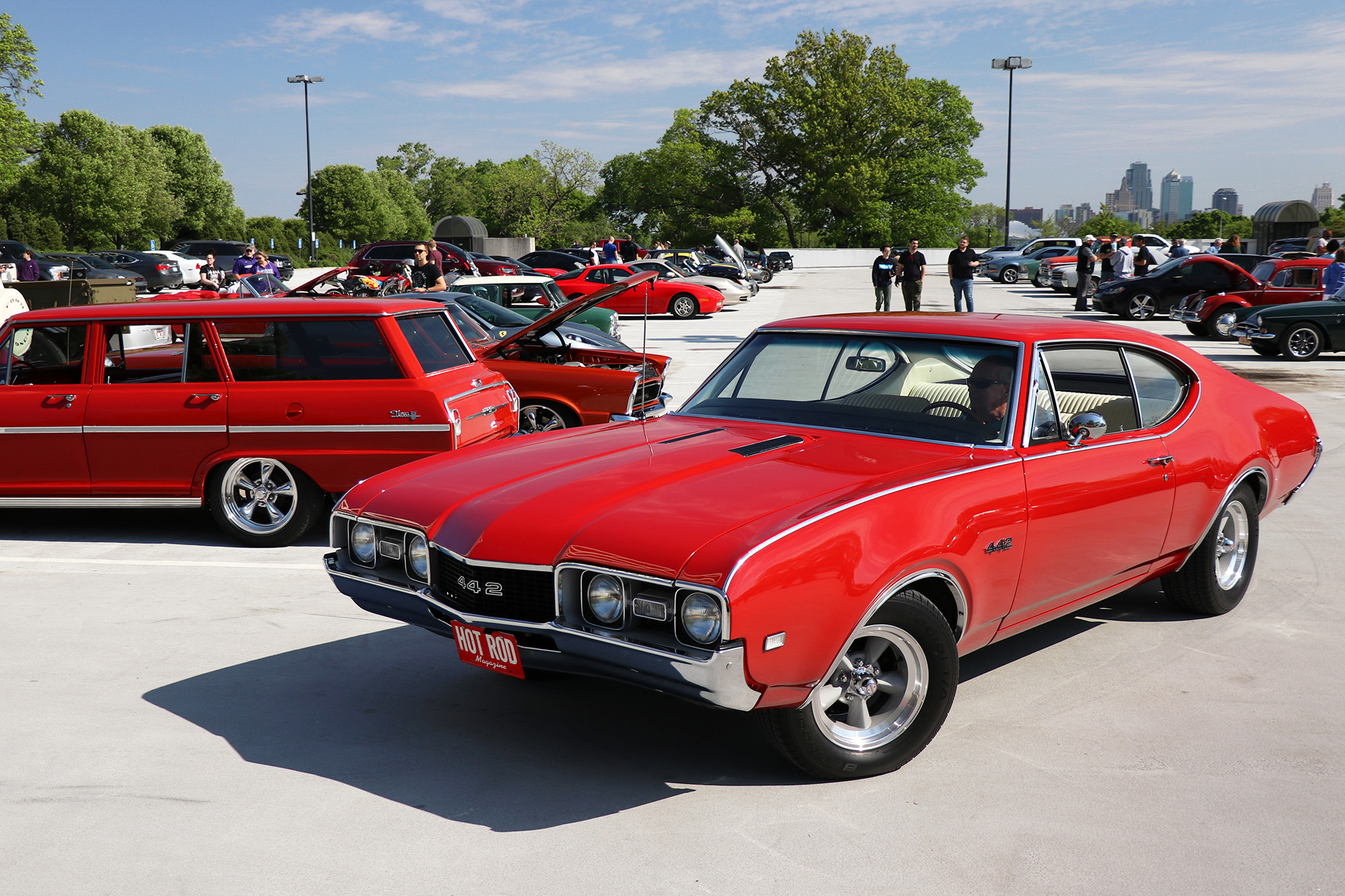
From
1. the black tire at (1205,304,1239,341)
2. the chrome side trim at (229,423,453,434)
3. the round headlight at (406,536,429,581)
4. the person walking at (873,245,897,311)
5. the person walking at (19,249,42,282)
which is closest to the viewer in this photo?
the round headlight at (406,536,429,581)

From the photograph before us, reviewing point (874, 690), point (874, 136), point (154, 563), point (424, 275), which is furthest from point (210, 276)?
point (874, 136)

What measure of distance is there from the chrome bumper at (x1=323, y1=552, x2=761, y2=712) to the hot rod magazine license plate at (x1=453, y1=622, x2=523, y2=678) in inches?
0.9

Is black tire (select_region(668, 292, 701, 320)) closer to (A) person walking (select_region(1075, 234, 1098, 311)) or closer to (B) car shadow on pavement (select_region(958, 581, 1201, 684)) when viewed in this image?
(A) person walking (select_region(1075, 234, 1098, 311))

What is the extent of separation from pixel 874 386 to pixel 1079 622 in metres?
1.83

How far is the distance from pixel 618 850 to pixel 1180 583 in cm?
351

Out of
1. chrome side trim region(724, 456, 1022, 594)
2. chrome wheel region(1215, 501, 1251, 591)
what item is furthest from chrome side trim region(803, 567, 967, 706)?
chrome wheel region(1215, 501, 1251, 591)

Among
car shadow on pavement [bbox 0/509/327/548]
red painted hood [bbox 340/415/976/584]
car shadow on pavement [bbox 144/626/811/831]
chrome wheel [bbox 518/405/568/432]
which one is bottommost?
car shadow on pavement [bbox 144/626/811/831]

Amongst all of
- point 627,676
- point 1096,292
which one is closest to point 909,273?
point 1096,292

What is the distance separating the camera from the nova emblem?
372 cm

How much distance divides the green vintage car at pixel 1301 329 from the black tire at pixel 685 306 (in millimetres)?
14108

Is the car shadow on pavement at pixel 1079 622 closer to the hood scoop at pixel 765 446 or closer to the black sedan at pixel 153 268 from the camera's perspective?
the hood scoop at pixel 765 446

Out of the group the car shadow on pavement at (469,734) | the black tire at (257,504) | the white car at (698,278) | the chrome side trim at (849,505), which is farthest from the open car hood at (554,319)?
the white car at (698,278)

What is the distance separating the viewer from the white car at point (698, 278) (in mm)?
30203

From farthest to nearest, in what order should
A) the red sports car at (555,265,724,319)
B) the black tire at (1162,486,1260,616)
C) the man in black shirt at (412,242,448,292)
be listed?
the red sports car at (555,265,724,319) < the man in black shirt at (412,242,448,292) < the black tire at (1162,486,1260,616)
